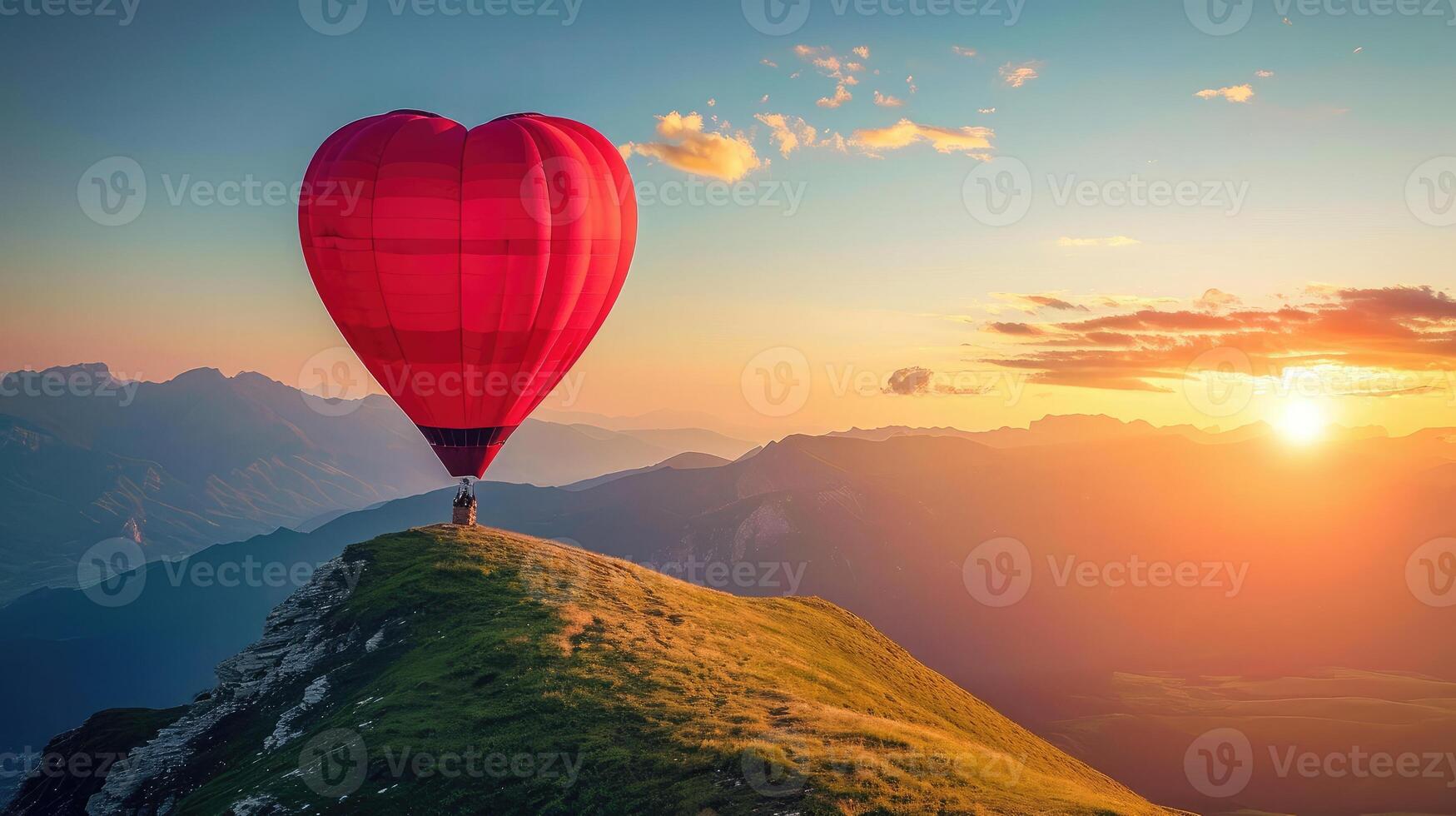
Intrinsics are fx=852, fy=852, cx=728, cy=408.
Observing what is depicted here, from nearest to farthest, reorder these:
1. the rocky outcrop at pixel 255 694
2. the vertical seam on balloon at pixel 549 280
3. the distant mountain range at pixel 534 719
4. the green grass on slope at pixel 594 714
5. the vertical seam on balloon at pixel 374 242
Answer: the green grass on slope at pixel 594 714 < the distant mountain range at pixel 534 719 < the vertical seam on balloon at pixel 374 242 < the rocky outcrop at pixel 255 694 < the vertical seam on balloon at pixel 549 280

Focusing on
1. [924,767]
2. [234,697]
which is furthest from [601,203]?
[234,697]

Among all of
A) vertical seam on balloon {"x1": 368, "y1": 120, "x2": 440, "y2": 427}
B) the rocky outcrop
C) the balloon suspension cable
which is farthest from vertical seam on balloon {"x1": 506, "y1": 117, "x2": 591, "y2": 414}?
the rocky outcrop

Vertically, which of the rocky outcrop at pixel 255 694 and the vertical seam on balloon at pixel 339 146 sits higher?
the vertical seam on balloon at pixel 339 146

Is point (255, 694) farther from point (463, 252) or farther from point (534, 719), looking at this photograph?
point (463, 252)

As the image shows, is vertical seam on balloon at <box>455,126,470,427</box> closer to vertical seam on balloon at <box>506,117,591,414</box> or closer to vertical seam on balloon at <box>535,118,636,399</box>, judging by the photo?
vertical seam on balloon at <box>506,117,591,414</box>

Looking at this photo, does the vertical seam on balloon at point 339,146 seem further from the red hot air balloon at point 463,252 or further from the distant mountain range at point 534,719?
the distant mountain range at point 534,719

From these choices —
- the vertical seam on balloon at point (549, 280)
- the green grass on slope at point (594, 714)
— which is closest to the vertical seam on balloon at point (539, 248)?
the vertical seam on balloon at point (549, 280)
